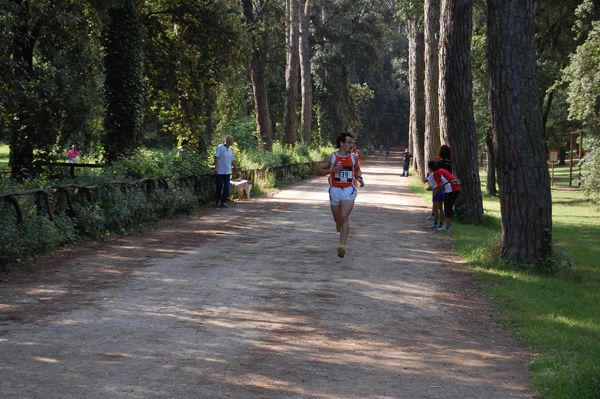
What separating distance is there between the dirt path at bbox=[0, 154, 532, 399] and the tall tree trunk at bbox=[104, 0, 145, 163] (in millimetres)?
7817

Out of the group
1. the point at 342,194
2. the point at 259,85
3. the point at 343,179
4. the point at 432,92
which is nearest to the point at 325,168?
the point at 343,179

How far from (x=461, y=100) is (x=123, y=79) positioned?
9.76 meters

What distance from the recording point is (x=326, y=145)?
6175cm

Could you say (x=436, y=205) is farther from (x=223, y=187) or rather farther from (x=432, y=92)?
(x=432, y=92)

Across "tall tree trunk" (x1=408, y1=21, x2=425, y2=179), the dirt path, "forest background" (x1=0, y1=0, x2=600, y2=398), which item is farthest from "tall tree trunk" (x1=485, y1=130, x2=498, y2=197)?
the dirt path

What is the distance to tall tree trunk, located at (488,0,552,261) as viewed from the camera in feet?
34.1

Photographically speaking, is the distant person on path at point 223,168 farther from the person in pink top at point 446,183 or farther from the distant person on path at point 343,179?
the distant person on path at point 343,179

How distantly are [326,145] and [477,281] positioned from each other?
5254cm

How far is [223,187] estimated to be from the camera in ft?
64.3

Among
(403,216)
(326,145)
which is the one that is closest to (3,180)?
(403,216)

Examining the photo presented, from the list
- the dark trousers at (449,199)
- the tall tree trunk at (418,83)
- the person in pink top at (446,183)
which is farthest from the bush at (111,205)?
the tall tree trunk at (418,83)

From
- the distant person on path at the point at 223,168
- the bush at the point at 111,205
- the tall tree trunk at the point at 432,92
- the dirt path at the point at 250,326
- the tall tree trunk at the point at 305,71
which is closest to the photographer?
the dirt path at the point at 250,326

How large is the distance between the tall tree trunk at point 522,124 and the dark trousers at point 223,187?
10.4 meters

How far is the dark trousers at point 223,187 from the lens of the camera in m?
19.3
